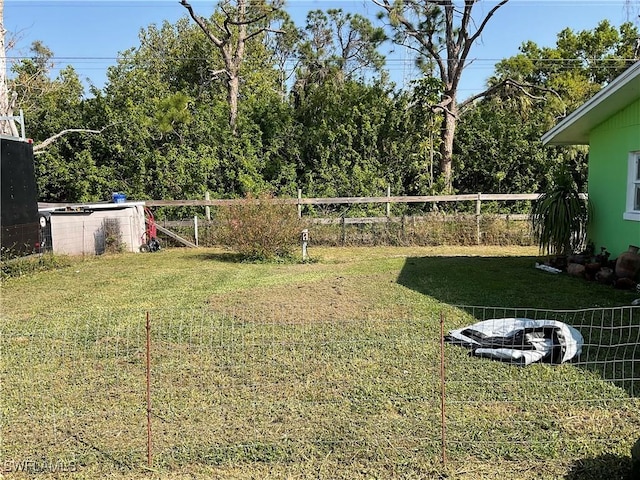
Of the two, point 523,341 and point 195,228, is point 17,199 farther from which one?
point 523,341

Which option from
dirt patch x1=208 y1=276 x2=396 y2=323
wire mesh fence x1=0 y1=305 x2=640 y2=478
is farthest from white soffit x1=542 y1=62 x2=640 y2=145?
dirt patch x1=208 y1=276 x2=396 y2=323

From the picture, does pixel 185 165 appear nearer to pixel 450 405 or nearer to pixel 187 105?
pixel 187 105

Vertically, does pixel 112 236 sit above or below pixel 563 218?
below

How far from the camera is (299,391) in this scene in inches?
163

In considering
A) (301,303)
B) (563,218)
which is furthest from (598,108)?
(301,303)

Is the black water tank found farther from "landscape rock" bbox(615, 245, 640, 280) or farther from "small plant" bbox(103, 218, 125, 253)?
"landscape rock" bbox(615, 245, 640, 280)

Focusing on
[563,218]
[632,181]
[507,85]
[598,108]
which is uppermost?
[507,85]

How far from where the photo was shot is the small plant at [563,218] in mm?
9609

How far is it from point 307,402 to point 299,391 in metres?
0.20

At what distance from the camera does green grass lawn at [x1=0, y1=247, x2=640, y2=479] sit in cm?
318

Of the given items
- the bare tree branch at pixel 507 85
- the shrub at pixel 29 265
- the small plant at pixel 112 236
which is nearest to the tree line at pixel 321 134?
the bare tree branch at pixel 507 85

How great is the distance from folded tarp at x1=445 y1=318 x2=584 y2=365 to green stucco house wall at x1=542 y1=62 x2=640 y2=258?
4414 millimetres

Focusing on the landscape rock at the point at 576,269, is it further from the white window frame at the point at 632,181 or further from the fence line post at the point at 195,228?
the fence line post at the point at 195,228

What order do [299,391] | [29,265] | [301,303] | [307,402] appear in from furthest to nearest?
[29,265]
[301,303]
[299,391]
[307,402]
